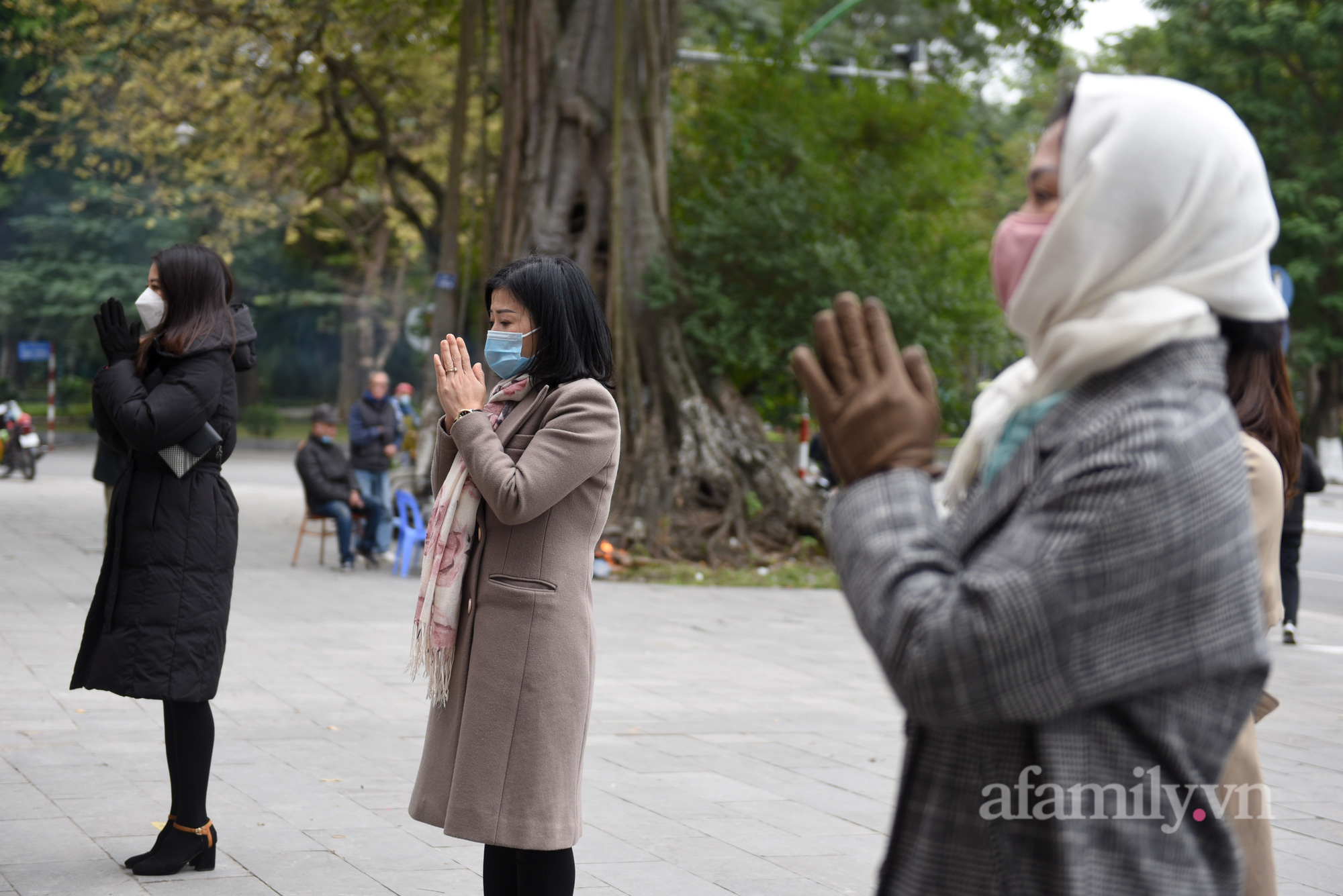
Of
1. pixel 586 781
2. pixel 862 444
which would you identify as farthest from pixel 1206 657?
Answer: pixel 586 781

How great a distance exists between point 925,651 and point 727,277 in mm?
12420

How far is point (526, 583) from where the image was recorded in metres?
3.04

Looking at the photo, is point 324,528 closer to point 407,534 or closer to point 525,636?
point 407,534

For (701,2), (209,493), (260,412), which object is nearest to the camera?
(209,493)

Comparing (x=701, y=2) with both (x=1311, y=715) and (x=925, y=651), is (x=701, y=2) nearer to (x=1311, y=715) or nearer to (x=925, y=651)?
(x=1311, y=715)

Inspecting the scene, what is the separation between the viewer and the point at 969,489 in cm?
162

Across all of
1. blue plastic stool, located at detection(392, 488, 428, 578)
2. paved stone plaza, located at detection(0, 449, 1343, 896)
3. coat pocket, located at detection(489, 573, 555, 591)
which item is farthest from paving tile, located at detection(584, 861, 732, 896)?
blue plastic stool, located at detection(392, 488, 428, 578)

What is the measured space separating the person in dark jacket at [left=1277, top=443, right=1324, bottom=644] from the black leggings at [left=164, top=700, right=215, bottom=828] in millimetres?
7351

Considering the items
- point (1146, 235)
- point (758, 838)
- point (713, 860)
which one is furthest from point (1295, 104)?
point (1146, 235)

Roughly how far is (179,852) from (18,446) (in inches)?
769

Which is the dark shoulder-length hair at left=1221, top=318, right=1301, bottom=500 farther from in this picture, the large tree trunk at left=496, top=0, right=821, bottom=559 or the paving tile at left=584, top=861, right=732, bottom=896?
the large tree trunk at left=496, top=0, right=821, bottom=559

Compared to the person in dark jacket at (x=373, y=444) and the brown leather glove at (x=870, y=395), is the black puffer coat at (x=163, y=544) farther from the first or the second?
the person in dark jacket at (x=373, y=444)

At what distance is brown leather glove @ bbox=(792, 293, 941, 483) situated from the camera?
1469 mm

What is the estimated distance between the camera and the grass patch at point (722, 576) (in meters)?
12.4
